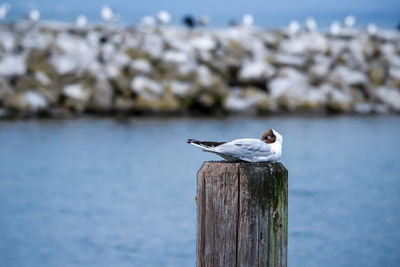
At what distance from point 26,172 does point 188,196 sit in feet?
22.1

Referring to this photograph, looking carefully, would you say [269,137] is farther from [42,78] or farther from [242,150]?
[42,78]

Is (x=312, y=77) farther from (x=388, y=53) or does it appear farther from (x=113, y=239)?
(x=113, y=239)

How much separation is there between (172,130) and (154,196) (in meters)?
14.6

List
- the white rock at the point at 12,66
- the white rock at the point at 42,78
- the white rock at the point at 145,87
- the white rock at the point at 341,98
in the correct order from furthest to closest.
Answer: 1. the white rock at the point at 341,98
2. the white rock at the point at 12,66
3. the white rock at the point at 42,78
4. the white rock at the point at 145,87

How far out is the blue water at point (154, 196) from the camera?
9.70 m

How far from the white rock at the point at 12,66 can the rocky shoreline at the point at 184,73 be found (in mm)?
69

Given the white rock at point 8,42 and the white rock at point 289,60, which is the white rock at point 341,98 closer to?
the white rock at point 289,60

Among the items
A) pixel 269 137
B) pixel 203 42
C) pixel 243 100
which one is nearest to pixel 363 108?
pixel 243 100

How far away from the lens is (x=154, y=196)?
14062 millimetres

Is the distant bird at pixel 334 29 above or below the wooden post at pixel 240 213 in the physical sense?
above

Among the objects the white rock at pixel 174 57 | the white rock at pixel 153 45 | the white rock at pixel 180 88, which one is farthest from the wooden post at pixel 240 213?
the white rock at pixel 153 45

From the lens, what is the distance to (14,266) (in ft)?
30.3

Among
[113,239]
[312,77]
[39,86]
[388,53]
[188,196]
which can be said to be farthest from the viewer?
[388,53]

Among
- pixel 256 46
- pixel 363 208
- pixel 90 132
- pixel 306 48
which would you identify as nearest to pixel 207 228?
pixel 363 208
